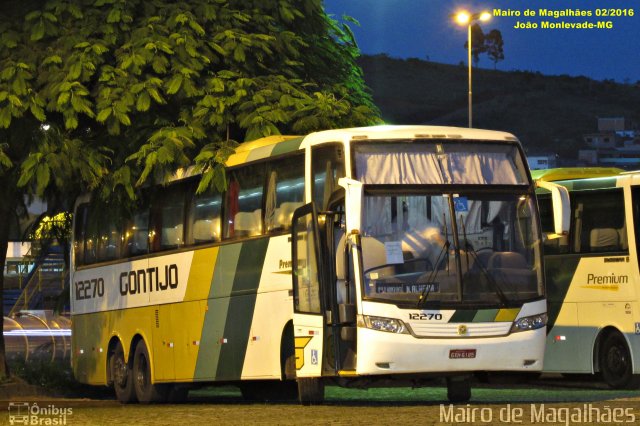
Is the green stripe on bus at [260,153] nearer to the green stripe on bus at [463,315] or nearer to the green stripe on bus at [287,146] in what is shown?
the green stripe on bus at [287,146]

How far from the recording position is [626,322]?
22781 mm

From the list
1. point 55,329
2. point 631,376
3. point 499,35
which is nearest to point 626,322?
point 631,376

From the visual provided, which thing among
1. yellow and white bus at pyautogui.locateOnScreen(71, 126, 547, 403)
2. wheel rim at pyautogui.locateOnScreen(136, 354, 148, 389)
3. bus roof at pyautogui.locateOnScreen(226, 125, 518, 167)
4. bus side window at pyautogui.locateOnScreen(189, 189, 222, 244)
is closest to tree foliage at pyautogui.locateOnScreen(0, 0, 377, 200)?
bus side window at pyautogui.locateOnScreen(189, 189, 222, 244)

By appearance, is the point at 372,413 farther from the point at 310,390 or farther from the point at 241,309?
the point at 241,309

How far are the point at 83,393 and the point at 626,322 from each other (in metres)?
11.0

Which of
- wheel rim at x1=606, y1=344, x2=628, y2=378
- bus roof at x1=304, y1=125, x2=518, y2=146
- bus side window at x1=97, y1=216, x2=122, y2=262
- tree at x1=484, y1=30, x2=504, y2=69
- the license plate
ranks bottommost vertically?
wheel rim at x1=606, y1=344, x2=628, y2=378

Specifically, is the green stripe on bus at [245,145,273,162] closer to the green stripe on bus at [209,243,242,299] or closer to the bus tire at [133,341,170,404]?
the green stripe on bus at [209,243,242,299]

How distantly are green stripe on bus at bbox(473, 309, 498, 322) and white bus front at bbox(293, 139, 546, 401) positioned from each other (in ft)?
0.05

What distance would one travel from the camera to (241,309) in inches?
775

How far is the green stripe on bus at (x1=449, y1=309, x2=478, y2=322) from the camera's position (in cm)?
1644

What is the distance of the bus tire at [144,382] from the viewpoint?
22.9m

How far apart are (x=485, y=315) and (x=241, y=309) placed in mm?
4334

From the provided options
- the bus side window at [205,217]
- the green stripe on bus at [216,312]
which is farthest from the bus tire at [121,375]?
the bus side window at [205,217]

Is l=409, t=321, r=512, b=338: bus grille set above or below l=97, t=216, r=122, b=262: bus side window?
below
